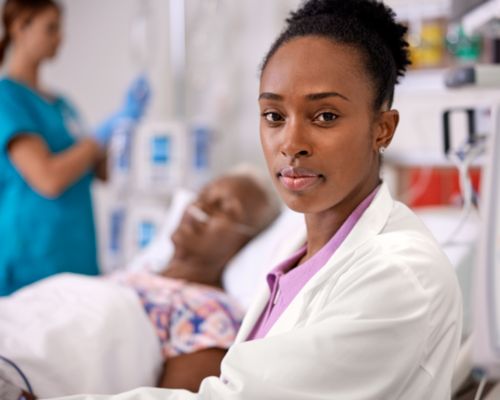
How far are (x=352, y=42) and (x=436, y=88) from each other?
1.51m

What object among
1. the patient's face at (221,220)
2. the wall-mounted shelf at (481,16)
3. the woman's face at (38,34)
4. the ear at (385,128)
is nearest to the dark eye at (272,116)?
the ear at (385,128)

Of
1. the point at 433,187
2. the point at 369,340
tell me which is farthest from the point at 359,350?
the point at 433,187

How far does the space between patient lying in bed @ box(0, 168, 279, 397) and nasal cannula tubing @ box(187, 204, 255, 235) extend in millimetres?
267

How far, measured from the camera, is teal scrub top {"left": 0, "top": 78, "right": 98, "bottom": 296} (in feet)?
7.61

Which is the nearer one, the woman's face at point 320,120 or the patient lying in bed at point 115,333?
the woman's face at point 320,120

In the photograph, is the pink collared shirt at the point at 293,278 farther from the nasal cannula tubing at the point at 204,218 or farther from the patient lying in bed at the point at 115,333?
the nasal cannula tubing at the point at 204,218

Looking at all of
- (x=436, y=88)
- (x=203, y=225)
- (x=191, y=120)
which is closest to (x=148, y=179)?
(x=191, y=120)

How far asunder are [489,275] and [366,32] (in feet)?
1.42

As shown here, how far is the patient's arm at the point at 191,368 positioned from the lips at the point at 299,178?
72 centimetres

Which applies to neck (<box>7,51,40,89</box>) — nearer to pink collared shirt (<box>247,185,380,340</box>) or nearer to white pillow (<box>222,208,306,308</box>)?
white pillow (<box>222,208,306,308</box>)

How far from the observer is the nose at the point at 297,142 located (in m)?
0.93

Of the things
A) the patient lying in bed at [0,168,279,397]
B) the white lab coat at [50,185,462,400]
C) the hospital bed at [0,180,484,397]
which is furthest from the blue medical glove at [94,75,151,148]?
the white lab coat at [50,185,462,400]

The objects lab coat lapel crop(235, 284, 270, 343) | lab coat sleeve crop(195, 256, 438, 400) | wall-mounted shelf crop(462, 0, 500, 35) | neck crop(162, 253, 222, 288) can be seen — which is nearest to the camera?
lab coat sleeve crop(195, 256, 438, 400)

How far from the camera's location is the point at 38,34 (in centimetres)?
239
